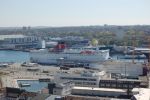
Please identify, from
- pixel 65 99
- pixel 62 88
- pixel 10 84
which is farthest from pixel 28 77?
pixel 65 99

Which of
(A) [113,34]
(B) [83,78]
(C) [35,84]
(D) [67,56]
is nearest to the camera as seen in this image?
(B) [83,78]

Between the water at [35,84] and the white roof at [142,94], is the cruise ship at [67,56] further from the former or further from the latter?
the white roof at [142,94]

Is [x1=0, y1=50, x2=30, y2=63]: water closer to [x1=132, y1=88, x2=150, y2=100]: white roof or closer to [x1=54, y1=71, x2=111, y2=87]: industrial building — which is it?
[x1=54, y1=71, x2=111, y2=87]: industrial building

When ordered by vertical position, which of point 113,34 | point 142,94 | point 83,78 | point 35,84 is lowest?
point 35,84

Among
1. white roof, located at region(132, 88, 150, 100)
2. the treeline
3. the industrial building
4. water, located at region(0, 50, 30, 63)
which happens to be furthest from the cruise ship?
the treeline

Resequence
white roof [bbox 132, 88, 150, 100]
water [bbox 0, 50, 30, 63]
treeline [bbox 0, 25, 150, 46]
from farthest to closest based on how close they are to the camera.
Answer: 1. treeline [bbox 0, 25, 150, 46]
2. water [bbox 0, 50, 30, 63]
3. white roof [bbox 132, 88, 150, 100]

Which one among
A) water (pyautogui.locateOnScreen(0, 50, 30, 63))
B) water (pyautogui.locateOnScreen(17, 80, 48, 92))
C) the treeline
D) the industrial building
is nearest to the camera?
the industrial building

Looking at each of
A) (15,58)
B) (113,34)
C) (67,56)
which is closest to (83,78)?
(67,56)

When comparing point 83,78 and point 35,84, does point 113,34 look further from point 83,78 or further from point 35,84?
point 83,78

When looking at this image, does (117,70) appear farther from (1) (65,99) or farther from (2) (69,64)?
(1) (65,99)

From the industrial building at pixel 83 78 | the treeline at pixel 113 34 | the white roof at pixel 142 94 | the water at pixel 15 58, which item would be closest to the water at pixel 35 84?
the industrial building at pixel 83 78

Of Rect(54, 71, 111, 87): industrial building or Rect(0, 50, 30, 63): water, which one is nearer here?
Rect(54, 71, 111, 87): industrial building
